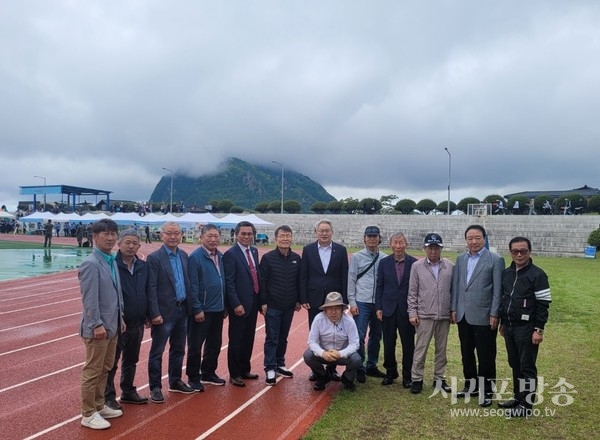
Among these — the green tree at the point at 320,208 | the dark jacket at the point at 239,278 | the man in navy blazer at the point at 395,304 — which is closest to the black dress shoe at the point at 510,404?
the man in navy blazer at the point at 395,304

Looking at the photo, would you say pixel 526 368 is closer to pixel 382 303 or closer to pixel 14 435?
pixel 382 303

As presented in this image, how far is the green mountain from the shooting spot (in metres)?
120

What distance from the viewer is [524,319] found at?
4.58 meters

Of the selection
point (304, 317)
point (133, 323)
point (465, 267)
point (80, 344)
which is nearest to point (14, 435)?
point (133, 323)

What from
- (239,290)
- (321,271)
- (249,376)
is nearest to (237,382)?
(249,376)

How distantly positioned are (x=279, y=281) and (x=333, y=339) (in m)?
0.93

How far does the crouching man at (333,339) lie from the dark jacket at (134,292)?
6.02ft

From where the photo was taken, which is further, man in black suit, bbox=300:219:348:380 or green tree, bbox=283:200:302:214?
green tree, bbox=283:200:302:214

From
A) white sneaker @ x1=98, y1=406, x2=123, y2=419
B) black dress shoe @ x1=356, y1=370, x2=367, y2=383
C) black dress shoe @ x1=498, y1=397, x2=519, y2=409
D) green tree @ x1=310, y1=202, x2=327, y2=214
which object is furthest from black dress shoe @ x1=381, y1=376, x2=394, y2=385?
green tree @ x1=310, y1=202, x2=327, y2=214

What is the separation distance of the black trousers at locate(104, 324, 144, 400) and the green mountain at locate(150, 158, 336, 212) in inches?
4293

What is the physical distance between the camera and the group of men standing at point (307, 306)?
4.46m

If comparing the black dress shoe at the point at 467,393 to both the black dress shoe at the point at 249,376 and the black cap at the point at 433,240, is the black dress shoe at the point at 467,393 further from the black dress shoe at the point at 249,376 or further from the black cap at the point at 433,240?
the black dress shoe at the point at 249,376

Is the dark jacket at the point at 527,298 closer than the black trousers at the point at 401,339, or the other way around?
the dark jacket at the point at 527,298

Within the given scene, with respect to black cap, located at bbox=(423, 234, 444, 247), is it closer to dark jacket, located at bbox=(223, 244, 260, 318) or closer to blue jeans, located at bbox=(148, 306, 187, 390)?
dark jacket, located at bbox=(223, 244, 260, 318)
